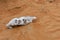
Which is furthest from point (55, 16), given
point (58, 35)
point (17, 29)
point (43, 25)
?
point (17, 29)

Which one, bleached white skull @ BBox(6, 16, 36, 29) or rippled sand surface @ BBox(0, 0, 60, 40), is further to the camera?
bleached white skull @ BBox(6, 16, 36, 29)

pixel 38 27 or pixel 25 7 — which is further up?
pixel 25 7

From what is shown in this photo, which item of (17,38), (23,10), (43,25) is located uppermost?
(23,10)

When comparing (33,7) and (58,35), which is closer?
(58,35)

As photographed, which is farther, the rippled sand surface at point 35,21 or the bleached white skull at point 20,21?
the bleached white skull at point 20,21

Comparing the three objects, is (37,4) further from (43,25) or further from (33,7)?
(43,25)

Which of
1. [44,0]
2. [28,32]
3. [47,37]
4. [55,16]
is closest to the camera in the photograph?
[47,37]

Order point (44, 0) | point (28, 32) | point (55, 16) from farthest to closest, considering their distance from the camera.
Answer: point (44, 0) < point (55, 16) < point (28, 32)
